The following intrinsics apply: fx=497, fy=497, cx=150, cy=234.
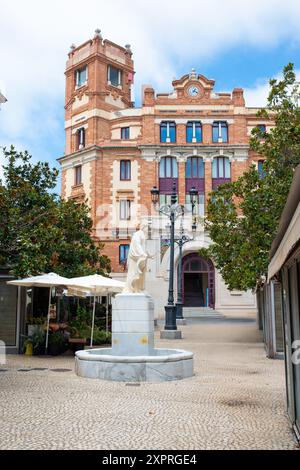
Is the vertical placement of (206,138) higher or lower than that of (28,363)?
higher

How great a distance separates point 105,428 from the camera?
6.09 m

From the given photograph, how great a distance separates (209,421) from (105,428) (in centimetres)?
143

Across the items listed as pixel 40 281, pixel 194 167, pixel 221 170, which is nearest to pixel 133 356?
pixel 40 281

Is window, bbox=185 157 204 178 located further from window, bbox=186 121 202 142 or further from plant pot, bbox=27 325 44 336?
plant pot, bbox=27 325 44 336

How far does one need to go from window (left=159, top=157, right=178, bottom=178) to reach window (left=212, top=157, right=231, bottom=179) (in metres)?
3.11

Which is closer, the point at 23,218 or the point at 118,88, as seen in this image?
the point at 23,218

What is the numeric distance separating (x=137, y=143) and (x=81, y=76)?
8.46 metres

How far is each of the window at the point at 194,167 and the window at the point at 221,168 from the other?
1013 mm

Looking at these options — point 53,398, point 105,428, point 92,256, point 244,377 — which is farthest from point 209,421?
point 92,256

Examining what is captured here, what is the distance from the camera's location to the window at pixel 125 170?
39828mm

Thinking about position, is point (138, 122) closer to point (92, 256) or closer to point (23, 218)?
point (92, 256)

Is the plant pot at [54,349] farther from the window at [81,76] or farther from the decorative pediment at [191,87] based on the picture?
the window at [81,76]
